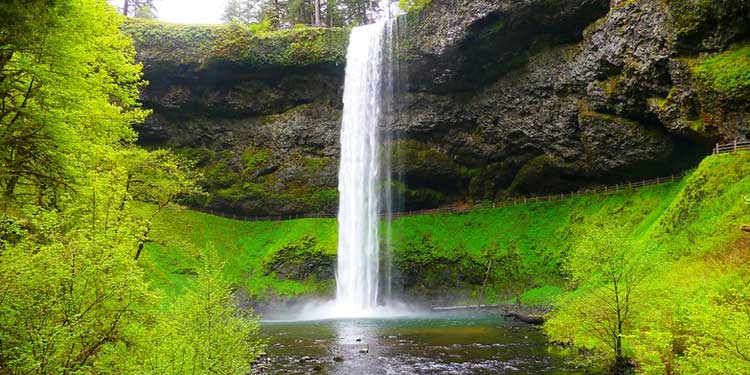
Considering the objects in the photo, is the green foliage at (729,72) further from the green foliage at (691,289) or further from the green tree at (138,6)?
the green tree at (138,6)

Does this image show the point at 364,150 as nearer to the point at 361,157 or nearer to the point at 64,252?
the point at 361,157

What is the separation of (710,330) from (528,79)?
3487 cm

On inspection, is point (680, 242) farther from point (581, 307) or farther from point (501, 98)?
point (501, 98)

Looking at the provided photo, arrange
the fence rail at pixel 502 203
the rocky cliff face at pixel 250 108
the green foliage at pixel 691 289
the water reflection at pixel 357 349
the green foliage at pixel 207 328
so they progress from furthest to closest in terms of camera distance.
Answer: the rocky cliff face at pixel 250 108
the fence rail at pixel 502 203
the water reflection at pixel 357 349
the green foliage at pixel 207 328
the green foliage at pixel 691 289

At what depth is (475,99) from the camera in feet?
142

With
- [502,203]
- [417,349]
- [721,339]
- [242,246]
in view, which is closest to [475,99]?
[502,203]

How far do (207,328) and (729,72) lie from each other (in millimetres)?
30213

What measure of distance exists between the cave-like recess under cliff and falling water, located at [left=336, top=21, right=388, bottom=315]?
2.06 meters

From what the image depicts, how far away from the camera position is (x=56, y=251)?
7406 mm

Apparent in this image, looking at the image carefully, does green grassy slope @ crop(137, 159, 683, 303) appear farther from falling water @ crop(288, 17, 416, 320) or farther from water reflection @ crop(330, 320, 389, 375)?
water reflection @ crop(330, 320, 389, 375)

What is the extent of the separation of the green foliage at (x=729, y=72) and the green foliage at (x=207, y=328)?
28.7 metres

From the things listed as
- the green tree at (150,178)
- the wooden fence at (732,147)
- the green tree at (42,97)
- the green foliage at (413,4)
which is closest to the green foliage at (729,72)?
the wooden fence at (732,147)

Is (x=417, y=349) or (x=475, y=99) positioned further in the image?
(x=475, y=99)

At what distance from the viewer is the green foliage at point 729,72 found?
86.9ft
